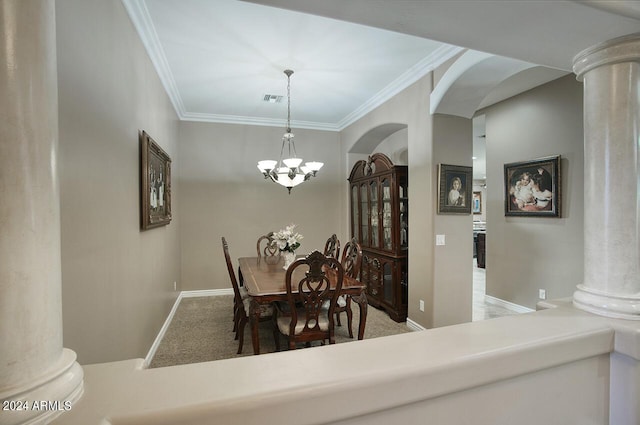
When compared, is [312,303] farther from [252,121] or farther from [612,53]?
[252,121]

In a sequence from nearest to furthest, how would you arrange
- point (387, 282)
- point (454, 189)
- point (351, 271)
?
point (351, 271)
point (454, 189)
point (387, 282)

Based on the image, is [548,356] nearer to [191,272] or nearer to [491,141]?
[491,141]

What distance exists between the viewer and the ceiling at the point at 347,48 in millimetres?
1184

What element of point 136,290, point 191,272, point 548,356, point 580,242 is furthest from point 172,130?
point 580,242

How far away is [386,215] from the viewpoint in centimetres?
399

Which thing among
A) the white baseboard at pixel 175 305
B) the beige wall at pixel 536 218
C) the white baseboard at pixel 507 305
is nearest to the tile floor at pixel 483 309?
the white baseboard at pixel 507 305

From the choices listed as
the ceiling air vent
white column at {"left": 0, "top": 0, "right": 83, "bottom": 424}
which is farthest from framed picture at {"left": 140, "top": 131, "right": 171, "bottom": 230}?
white column at {"left": 0, "top": 0, "right": 83, "bottom": 424}

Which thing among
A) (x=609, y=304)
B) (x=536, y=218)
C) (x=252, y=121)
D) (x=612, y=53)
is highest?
(x=252, y=121)

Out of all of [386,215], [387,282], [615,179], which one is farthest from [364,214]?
[615,179]

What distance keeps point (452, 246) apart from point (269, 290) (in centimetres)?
199

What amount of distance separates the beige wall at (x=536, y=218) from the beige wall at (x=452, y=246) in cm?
125

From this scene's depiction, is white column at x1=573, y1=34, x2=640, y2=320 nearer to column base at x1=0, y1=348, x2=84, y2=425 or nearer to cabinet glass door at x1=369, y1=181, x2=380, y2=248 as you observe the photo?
column base at x1=0, y1=348, x2=84, y2=425

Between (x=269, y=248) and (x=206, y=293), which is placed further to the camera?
(x=206, y=293)

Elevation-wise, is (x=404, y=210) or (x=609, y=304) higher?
(x=404, y=210)
